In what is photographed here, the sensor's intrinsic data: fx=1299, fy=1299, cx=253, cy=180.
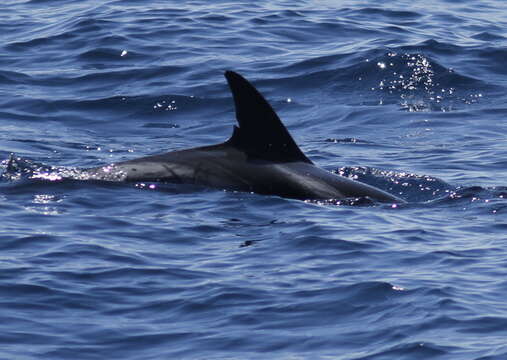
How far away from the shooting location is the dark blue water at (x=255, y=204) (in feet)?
31.3

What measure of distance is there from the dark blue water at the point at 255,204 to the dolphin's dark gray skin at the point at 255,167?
0.73ft

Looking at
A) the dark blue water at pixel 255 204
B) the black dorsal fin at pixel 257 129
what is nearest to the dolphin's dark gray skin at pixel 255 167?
the black dorsal fin at pixel 257 129

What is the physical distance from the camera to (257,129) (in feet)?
43.8

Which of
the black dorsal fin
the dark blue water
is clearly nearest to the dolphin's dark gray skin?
the black dorsal fin

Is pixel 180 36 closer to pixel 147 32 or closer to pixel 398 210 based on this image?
pixel 147 32

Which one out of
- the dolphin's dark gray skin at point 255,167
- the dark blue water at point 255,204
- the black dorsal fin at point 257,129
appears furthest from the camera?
the dolphin's dark gray skin at point 255,167

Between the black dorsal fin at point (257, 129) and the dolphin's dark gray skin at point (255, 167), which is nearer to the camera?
the black dorsal fin at point (257, 129)

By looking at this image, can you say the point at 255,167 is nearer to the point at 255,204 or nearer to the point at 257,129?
the point at 257,129

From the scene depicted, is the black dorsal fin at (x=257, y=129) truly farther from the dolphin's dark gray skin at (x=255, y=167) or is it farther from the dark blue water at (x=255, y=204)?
the dark blue water at (x=255, y=204)

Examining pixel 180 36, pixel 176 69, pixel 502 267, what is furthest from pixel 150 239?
pixel 180 36

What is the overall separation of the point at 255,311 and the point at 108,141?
790cm

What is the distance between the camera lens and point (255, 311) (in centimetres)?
988

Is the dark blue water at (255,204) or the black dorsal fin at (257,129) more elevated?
the black dorsal fin at (257,129)

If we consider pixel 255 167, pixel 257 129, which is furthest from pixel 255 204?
pixel 257 129
